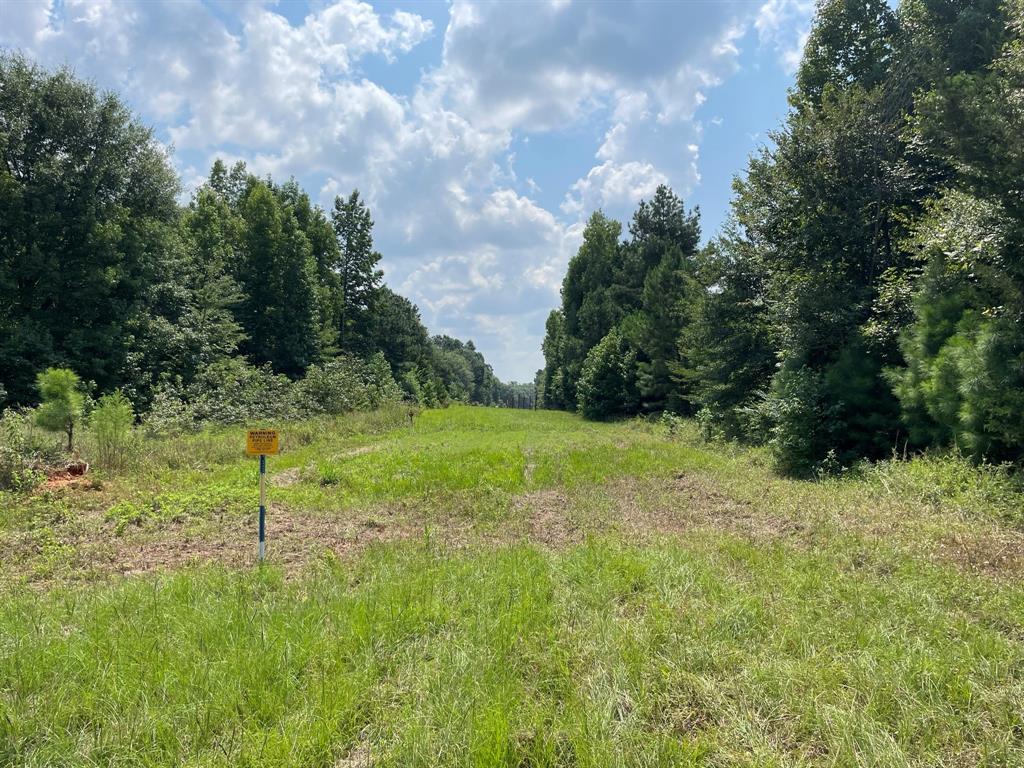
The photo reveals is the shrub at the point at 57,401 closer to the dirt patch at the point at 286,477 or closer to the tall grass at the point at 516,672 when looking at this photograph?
the dirt patch at the point at 286,477

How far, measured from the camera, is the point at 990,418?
8328mm

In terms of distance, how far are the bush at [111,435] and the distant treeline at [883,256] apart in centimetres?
1594

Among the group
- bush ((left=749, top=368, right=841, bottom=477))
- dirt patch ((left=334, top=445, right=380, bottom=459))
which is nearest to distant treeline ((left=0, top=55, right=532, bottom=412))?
dirt patch ((left=334, top=445, right=380, bottom=459))

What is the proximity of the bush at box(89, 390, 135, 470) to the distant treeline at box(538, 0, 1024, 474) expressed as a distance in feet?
52.3

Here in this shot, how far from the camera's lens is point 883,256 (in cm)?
1385

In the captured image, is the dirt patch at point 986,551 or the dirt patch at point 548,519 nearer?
the dirt patch at point 986,551

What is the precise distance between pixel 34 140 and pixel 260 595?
2501 cm

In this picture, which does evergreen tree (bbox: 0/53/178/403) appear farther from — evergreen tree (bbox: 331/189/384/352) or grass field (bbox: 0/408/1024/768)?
evergreen tree (bbox: 331/189/384/352)

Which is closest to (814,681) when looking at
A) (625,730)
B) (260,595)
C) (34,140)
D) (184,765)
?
(625,730)

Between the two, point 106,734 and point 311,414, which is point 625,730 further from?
point 311,414

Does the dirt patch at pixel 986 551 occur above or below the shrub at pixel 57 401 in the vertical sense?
below

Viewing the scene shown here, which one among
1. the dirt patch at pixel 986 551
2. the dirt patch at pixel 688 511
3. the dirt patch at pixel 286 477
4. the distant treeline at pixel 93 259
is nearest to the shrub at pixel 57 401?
the dirt patch at pixel 286 477

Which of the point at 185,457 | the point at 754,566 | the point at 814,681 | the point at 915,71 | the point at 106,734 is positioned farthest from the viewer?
the point at 915,71

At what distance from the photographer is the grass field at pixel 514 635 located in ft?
8.93
